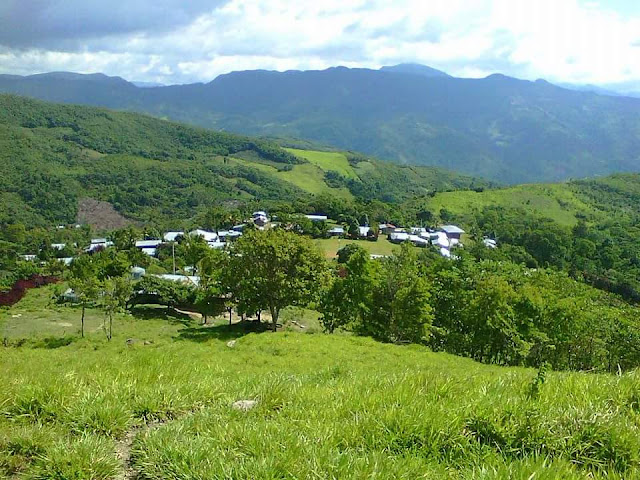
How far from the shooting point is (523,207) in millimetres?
149375

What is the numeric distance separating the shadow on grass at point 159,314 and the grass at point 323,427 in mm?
46676

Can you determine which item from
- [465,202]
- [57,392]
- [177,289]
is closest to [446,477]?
[57,392]

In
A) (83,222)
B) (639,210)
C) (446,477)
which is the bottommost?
(83,222)

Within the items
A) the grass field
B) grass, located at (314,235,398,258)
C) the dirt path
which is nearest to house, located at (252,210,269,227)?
grass, located at (314,235,398,258)

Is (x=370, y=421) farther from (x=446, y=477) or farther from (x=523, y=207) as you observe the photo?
(x=523, y=207)

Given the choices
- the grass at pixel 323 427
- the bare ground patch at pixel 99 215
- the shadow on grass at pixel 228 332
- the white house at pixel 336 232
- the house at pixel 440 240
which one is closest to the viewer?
the grass at pixel 323 427

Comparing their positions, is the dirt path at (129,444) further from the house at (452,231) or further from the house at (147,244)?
the house at (452,231)

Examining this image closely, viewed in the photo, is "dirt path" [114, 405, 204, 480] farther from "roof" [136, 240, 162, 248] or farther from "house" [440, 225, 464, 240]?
"house" [440, 225, 464, 240]

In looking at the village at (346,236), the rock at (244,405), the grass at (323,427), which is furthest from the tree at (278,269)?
the village at (346,236)

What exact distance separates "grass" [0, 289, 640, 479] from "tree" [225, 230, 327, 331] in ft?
93.3

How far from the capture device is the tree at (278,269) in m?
34.8

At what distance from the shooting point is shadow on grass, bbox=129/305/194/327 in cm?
5261

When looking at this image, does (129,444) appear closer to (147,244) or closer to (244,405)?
(244,405)

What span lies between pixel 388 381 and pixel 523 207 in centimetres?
15737
